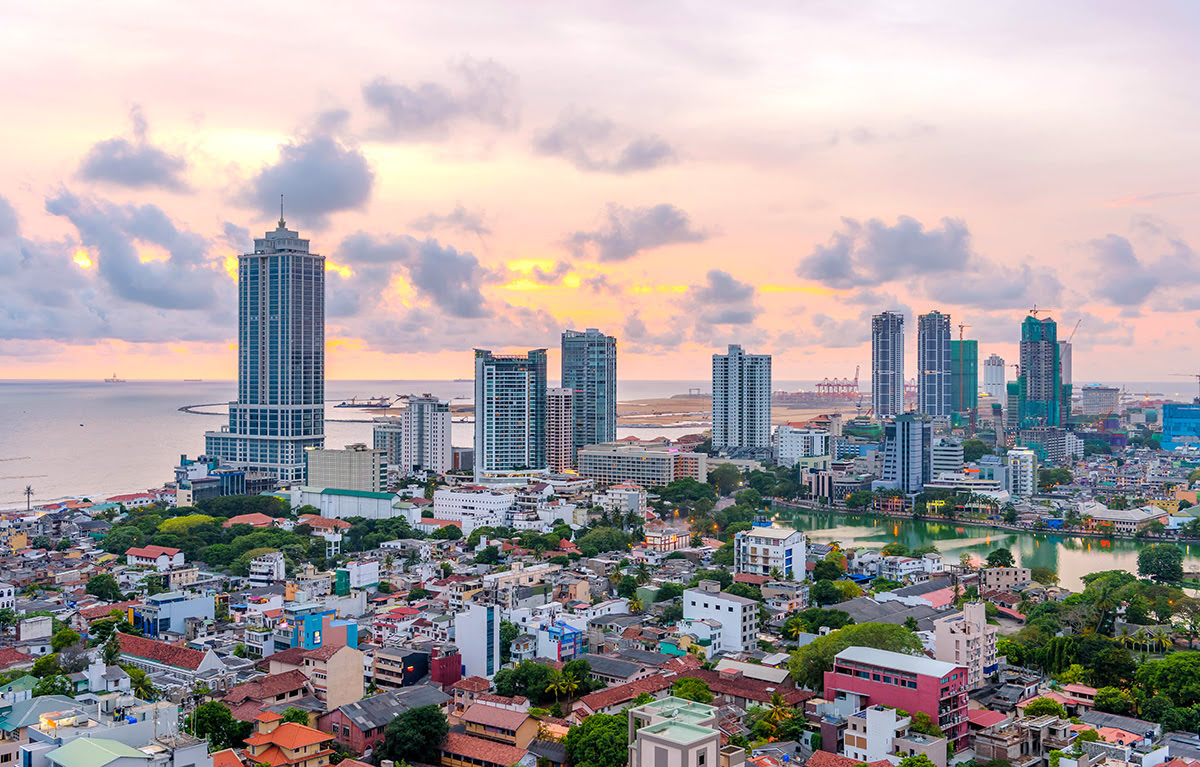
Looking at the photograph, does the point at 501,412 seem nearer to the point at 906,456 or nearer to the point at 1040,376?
the point at 906,456

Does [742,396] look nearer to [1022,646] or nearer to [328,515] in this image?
[328,515]

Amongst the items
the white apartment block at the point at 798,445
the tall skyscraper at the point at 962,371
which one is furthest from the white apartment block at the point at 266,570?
the tall skyscraper at the point at 962,371

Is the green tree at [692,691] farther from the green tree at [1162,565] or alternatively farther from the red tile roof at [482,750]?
the green tree at [1162,565]

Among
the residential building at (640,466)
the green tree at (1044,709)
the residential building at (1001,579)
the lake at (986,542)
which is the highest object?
the residential building at (640,466)

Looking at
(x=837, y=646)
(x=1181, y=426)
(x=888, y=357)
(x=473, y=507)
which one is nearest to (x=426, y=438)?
(x=473, y=507)

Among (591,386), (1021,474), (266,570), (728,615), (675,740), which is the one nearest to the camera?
(675,740)

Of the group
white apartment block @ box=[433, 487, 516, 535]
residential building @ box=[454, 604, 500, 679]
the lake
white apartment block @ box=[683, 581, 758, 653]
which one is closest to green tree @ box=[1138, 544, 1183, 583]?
the lake
